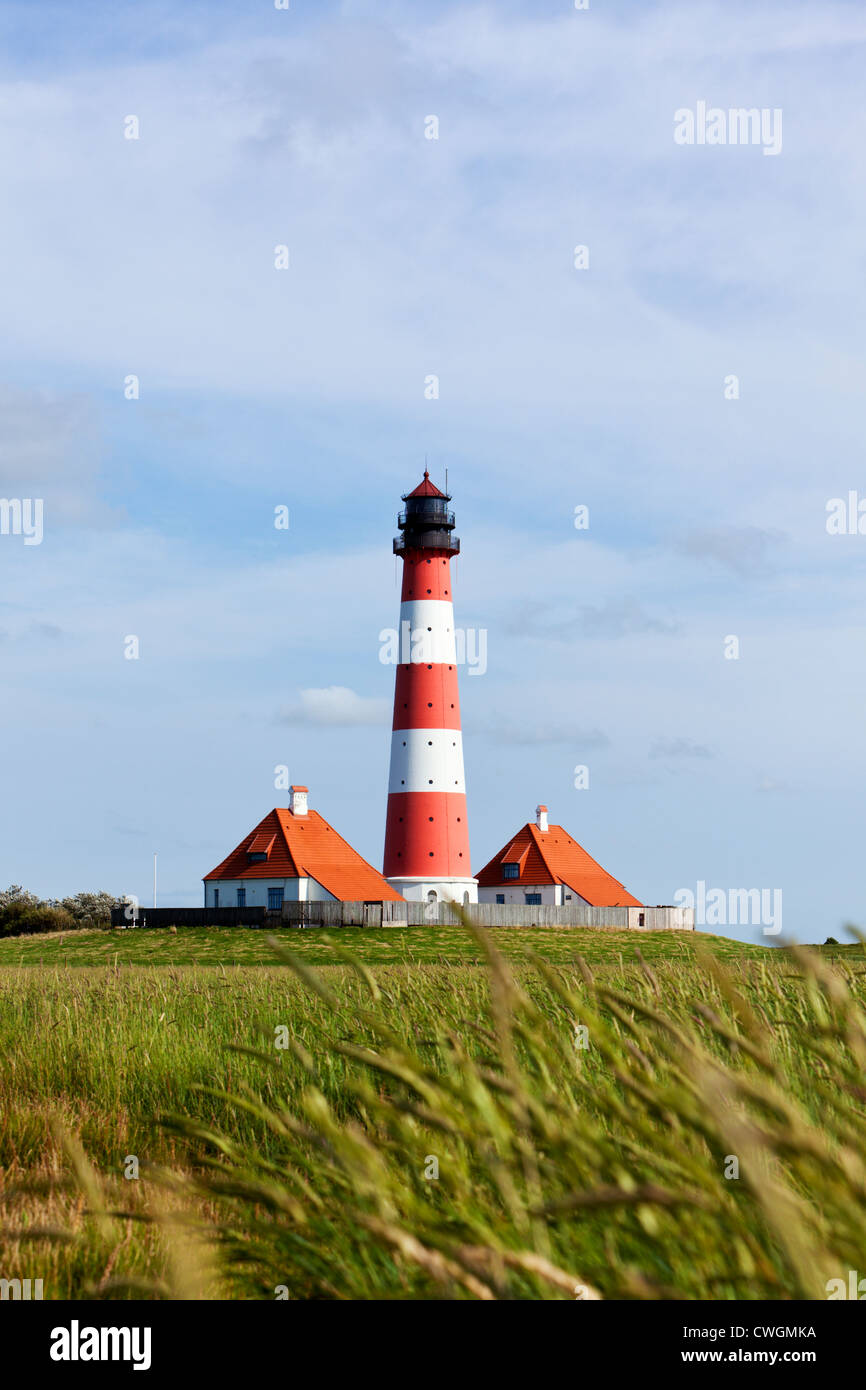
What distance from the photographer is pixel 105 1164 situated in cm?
808

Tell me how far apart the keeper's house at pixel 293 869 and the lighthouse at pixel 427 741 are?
461cm

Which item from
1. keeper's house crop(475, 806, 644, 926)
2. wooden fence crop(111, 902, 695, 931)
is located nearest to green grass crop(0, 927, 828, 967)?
wooden fence crop(111, 902, 695, 931)

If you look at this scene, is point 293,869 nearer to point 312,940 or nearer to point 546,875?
point 546,875

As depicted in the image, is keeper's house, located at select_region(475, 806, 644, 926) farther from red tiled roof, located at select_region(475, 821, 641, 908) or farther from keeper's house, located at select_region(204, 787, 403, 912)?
keeper's house, located at select_region(204, 787, 403, 912)

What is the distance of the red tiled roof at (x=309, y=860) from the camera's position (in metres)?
56.1

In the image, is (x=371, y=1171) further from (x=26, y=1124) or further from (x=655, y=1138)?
(x=26, y=1124)

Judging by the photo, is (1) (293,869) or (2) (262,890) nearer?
(1) (293,869)

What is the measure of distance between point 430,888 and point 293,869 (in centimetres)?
813

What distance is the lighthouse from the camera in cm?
4894

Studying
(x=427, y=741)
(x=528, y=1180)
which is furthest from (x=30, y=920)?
(x=528, y=1180)

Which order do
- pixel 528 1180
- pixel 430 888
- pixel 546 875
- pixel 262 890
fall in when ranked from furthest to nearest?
pixel 546 875 → pixel 262 890 → pixel 430 888 → pixel 528 1180

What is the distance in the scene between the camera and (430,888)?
50719mm

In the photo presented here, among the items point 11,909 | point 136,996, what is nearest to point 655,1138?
point 136,996

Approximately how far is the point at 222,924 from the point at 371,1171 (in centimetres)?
5290
